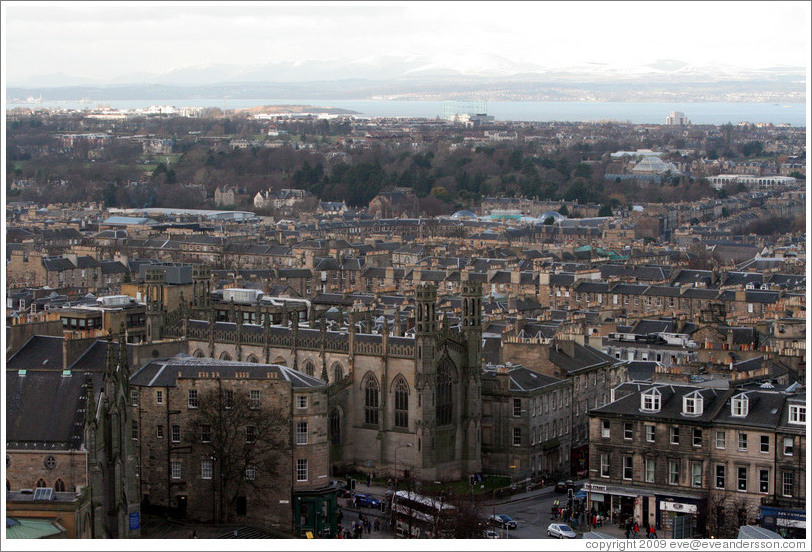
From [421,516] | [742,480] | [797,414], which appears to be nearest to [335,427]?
[421,516]

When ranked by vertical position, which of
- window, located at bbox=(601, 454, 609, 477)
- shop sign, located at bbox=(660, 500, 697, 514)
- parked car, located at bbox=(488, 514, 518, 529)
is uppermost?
window, located at bbox=(601, 454, 609, 477)

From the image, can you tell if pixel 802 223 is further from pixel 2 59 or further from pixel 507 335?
pixel 2 59

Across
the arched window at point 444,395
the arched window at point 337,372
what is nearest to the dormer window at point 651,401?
the arched window at point 444,395

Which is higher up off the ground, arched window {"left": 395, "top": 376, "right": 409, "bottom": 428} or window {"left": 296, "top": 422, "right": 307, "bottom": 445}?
window {"left": 296, "top": 422, "right": 307, "bottom": 445}

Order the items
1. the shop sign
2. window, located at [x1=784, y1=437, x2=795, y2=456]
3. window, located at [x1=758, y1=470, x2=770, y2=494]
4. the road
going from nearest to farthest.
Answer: window, located at [x1=784, y1=437, x2=795, y2=456], window, located at [x1=758, y1=470, x2=770, y2=494], the road, the shop sign

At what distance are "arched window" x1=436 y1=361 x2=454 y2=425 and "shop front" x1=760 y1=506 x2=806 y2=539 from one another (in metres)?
14.6

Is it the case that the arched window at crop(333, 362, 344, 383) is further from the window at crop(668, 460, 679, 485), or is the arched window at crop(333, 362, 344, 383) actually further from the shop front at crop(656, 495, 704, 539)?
the shop front at crop(656, 495, 704, 539)

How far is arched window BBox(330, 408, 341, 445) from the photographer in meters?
65.0

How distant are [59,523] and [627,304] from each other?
63.6 metres

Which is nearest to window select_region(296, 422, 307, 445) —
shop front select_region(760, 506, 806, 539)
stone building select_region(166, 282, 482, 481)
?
stone building select_region(166, 282, 482, 481)

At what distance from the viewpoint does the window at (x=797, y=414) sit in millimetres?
54266

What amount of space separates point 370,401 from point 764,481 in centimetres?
1636

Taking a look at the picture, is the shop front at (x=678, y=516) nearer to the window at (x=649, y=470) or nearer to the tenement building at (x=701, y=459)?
the tenement building at (x=701, y=459)

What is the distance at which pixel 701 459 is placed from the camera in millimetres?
55781
